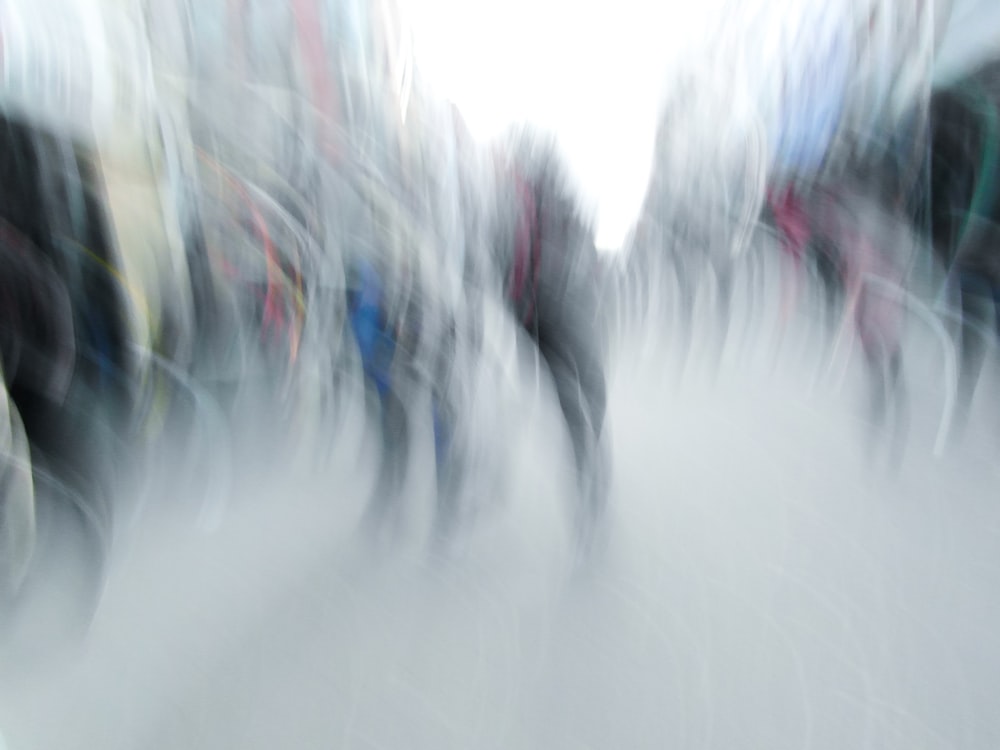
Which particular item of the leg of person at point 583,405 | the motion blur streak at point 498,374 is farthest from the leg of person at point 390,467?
the leg of person at point 583,405

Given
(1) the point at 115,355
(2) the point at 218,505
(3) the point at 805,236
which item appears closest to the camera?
(1) the point at 115,355

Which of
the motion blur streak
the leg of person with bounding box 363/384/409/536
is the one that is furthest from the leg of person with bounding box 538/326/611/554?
the leg of person with bounding box 363/384/409/536

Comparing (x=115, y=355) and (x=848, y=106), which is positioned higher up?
(x=848, y=106)

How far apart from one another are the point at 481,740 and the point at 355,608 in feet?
0.52

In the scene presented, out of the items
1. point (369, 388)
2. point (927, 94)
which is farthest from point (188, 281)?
point (927, 94)

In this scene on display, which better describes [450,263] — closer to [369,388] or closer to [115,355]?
[369,388]

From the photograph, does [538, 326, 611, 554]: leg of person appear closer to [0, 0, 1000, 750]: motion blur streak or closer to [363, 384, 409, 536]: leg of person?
[0, 0, 1000, 750]: motion blur streak

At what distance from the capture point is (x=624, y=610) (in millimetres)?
611

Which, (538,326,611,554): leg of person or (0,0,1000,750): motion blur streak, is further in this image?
(538,326,611,554): leg of person

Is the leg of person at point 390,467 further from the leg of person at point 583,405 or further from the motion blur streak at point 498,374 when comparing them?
the leg of person at point 583,405

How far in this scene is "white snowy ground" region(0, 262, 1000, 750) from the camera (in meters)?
0.52

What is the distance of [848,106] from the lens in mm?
662

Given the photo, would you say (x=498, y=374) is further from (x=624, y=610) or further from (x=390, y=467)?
(x=624, y=610)

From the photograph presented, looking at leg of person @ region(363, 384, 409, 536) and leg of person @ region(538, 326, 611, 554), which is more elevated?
leg of person @ region(538, 326, 611, 554)
